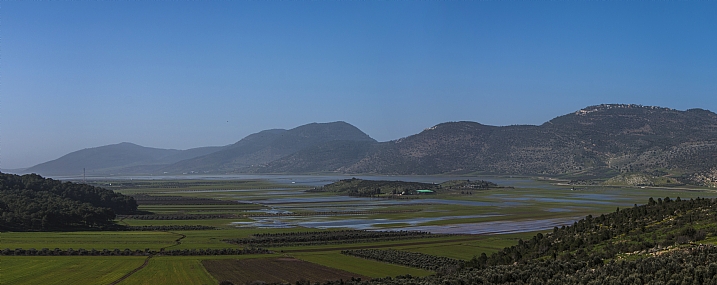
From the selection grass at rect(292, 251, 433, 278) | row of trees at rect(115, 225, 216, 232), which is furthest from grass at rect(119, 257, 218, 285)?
row of trees at rect(115, 225, 216, 232)

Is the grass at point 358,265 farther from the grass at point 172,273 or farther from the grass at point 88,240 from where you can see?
the grass at point 88,240

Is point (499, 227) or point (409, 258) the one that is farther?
point (499, 227)

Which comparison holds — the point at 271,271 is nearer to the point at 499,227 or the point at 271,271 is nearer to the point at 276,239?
the point at 276,239

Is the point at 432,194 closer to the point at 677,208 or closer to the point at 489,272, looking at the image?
the point at 677,208

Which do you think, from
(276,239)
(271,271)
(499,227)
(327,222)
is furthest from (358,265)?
(327,222)

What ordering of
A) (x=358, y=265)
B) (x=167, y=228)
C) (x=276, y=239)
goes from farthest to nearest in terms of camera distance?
(x=167, y=228), (x=276, y=239), (x=358, y=265)

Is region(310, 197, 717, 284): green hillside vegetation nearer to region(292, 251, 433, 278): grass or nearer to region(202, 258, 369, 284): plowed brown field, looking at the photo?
region(292, 251, 433, 278): grass
